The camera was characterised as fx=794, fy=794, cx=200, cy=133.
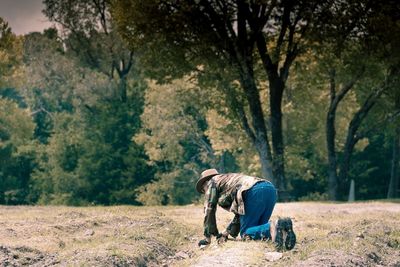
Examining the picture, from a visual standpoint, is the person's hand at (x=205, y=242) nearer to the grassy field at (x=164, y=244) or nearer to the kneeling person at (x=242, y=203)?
the kneeling person at (x=242, y=203)

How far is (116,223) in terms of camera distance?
2055cm

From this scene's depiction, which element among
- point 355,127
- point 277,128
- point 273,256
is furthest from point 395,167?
point 273,256

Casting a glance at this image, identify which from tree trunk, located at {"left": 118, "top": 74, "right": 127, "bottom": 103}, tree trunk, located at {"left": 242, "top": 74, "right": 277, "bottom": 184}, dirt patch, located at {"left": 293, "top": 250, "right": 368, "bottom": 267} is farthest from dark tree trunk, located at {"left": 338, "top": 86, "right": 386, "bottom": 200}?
tree trunk, located at {"left": 118, "top": 74, "right": 127, "bottom": 103}

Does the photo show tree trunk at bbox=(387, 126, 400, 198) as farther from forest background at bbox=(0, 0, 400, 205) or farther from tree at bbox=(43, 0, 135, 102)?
tree at bbox=(43, 0, 135, 102)

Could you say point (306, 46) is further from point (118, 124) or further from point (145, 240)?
point (118, 124)

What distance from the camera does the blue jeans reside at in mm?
15805

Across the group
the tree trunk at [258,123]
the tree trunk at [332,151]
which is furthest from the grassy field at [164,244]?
the tree trunk at [332,151]

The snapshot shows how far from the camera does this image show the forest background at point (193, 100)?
35.4 m

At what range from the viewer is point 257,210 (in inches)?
627

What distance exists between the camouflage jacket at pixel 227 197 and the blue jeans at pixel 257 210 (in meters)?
0.13

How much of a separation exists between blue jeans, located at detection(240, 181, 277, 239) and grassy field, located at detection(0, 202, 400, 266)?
53 cm

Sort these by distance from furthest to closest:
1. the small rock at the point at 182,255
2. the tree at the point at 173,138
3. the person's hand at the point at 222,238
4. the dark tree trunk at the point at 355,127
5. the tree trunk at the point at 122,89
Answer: the tree trunk at the point at 122,89 < the tree at the point at 173,138 < the dark tree trunk at the point at 355,127 < the small rock at the point at 182,255 < the person's hand at the point at 222,238

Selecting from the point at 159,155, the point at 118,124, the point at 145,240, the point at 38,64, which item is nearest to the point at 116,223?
the point at 145,240

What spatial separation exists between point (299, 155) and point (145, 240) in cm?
3776
